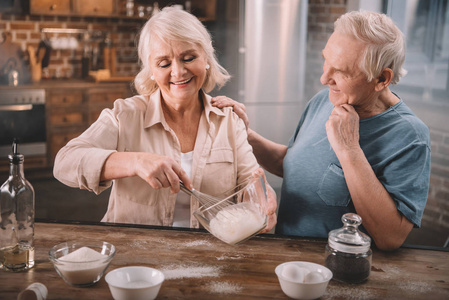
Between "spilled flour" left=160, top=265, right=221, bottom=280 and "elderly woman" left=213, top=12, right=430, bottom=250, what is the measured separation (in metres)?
0.53

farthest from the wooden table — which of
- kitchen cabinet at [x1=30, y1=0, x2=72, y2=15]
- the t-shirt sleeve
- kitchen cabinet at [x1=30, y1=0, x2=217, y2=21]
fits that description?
kitchen cabinet at [x1=30, y1=0, x2=72, y2=15]

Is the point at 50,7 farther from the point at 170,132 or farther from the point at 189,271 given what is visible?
the point at 189,271

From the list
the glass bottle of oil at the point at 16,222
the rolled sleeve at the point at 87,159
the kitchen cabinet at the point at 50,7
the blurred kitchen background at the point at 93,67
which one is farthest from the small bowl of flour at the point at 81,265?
the kitchen cabinet at the point at 50,7

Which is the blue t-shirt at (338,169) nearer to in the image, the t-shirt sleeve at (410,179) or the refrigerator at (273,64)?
the t-shirt sleeve at (410,179)

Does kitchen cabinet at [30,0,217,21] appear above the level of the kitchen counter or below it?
above

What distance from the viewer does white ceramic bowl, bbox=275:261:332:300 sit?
111cm

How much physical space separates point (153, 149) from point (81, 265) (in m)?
0.73

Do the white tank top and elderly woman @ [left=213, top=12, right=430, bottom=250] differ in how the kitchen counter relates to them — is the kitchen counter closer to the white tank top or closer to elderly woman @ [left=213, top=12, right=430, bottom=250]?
the white tank top

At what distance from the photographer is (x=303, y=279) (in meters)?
1.18

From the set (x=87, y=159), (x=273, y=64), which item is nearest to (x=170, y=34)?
(x=87, y=159)

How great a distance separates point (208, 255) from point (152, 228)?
0.27 metres

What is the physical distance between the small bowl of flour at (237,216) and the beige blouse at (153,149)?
452 mm

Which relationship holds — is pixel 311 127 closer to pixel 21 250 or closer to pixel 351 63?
pixel 351 63

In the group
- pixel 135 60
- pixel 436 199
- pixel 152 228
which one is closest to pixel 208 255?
pixel 152 228
